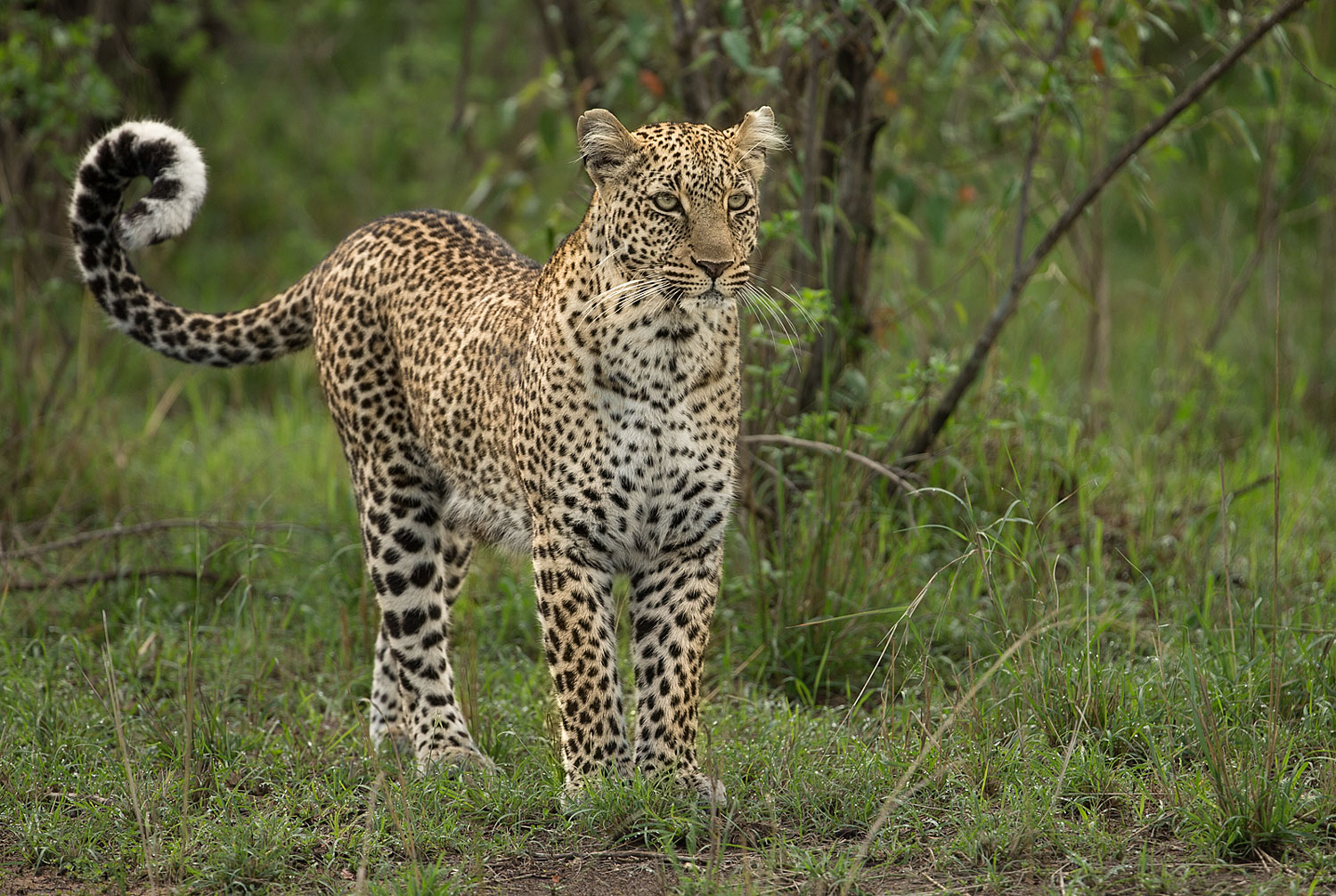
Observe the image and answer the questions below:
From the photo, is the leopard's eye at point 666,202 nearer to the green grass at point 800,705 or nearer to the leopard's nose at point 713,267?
the leopard's nose at point 713,267

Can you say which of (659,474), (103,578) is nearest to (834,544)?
(659,474)

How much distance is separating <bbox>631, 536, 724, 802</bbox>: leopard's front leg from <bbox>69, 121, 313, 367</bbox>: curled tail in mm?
1961

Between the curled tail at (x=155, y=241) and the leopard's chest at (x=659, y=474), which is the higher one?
the curled tail at (x=155, y=241)

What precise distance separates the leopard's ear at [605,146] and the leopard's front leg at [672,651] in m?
1.16

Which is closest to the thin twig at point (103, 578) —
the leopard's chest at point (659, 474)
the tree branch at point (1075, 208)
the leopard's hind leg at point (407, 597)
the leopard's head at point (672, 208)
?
the leopard's hind leg at point (407, 597)

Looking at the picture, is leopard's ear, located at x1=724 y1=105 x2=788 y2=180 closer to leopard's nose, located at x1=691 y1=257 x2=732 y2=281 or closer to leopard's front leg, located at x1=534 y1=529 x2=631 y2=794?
leopard's nose, located at x1=691 y1=257 x2=732 y2=281

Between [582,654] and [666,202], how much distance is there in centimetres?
138

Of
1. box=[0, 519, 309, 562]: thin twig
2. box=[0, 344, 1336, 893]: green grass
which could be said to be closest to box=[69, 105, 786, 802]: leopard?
box=[0, 344, 1336, 893]: green grass

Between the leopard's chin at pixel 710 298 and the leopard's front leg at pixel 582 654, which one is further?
the leopard's front leg at pixel 582 654

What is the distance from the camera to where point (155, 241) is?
512 cm

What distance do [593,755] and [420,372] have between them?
1.60m

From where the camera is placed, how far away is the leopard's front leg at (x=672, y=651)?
448 centimetres

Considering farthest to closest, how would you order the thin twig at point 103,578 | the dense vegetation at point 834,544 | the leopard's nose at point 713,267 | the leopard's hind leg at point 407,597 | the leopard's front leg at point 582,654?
the thin twig at point 103,578 → the leopard's hind leg at point 407,597 → the leopard's front leg at point 582,654 → the leopard's nose at point 713,267 → the dense vegetation at point 834,544

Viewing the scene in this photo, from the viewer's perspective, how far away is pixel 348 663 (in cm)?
572
